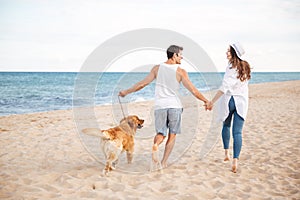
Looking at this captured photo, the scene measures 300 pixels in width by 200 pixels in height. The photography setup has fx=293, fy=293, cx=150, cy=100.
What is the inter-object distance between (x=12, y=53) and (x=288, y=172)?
54948 millimetres

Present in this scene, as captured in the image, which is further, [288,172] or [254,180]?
[288,172]

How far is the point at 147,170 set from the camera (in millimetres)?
4902

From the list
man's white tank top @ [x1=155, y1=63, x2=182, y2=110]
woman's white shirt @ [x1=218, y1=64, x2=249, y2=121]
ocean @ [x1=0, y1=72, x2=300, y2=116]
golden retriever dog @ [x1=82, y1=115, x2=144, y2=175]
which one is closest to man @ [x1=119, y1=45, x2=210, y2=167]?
man's white tank top @ [x1=155, y1=63, x2=182, y2=110]

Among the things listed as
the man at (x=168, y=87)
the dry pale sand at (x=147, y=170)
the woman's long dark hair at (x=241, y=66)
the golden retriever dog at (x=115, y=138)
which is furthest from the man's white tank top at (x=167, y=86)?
the dry pale sand at (x=147, y=170)

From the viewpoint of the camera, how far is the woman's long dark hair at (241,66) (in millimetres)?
4645

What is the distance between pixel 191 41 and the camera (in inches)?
230

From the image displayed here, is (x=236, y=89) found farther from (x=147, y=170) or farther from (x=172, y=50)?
(x=147, y=170)

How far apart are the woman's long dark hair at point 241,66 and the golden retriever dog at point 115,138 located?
1.81m

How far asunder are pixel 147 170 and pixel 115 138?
2.86ft

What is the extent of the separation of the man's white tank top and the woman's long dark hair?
958 mm

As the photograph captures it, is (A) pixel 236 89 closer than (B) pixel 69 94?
Yes

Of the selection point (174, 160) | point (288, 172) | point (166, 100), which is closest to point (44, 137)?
point (174, 160)

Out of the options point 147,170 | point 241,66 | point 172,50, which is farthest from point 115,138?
point 241,66

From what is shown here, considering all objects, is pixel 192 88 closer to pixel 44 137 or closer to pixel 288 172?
pixel 288 172
